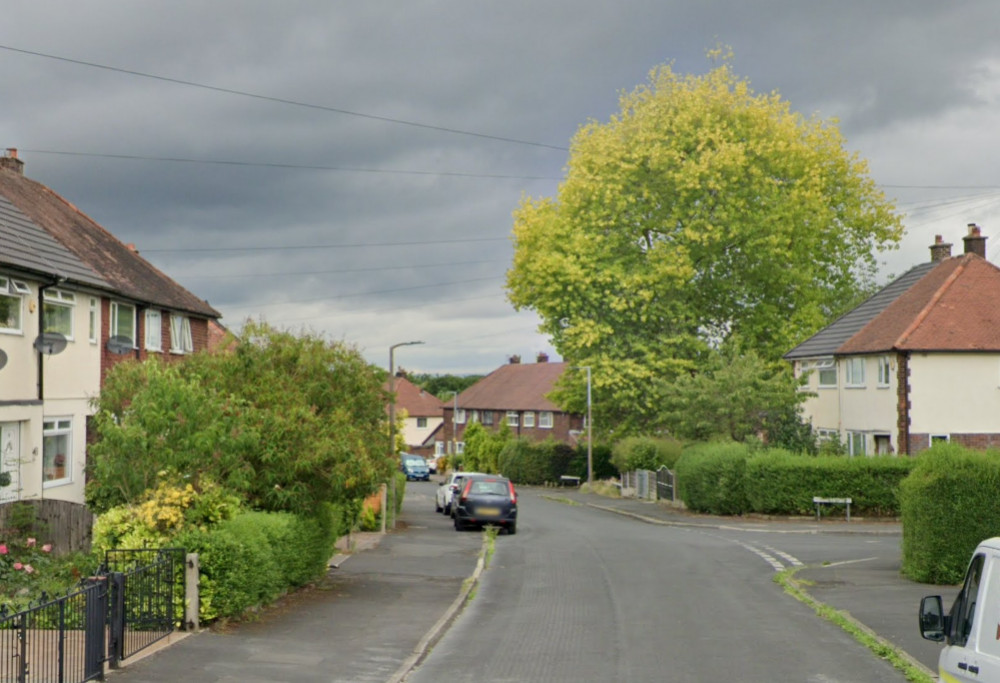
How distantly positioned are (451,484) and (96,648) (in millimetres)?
33537

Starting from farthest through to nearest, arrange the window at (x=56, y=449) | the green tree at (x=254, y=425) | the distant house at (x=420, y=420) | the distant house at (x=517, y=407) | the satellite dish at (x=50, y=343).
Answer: the distant house at (x=420, y=420)
the distant house at (x=517, y=407)
the window at (x=56, y=449)
the satellite dish at (x=50, y=343)
the green tree at (x=254, y=425)

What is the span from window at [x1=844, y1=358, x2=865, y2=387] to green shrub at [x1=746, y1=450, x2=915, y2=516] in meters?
5.09

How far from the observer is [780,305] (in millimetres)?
45969

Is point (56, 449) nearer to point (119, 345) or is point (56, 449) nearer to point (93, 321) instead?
point (119, 345)

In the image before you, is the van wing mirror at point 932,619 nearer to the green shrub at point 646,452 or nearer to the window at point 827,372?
the window at point 827,372

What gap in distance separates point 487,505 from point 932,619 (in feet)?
85.3

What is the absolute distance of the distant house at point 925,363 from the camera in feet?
120

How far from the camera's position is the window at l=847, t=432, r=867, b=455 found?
39.9m

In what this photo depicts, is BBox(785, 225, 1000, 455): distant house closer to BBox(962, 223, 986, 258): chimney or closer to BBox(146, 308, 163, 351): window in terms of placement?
BBox(962, 223, 986, 258): chimney

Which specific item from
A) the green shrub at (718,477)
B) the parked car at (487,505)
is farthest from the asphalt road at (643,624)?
the green shrub at (718,477)

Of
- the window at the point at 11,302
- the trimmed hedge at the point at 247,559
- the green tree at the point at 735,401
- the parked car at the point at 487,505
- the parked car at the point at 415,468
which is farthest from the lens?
the parked car at the point at 415,468

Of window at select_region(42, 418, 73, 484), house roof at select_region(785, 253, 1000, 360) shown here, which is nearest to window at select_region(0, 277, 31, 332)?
window at select_region(42, 418, 73, 484)

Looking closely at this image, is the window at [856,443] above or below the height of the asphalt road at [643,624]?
above

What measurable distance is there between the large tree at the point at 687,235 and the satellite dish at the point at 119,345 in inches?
822
